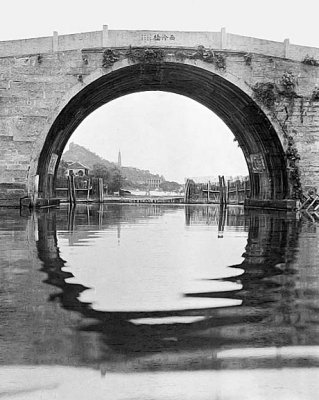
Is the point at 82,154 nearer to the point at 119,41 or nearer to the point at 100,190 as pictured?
the point at 100,190

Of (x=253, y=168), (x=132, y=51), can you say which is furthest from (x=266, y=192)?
(x=132, y=51)

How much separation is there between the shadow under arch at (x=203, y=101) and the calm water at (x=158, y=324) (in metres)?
13.3

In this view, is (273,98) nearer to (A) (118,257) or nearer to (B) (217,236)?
(B) (217,236)

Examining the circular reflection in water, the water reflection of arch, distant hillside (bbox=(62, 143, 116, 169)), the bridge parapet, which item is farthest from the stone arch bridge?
distant hillside (bbox=(62, 143, 116, 169))

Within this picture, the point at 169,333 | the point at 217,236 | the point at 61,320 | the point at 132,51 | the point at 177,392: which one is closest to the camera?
the point at 177,392

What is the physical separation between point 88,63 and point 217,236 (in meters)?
10.7

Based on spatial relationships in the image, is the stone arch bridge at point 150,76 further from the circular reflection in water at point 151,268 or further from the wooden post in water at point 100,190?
the wooden post in water at point 100,190

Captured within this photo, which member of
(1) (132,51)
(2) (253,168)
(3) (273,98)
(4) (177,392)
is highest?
(1) (132,51)

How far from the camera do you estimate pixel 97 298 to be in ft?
15.2

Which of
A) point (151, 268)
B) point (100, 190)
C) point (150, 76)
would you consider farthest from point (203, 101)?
point (151, 268)

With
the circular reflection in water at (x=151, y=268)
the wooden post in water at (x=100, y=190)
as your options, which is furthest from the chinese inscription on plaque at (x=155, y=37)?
the wooden post in water at (x=100, y=190)

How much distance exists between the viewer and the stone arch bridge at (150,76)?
766 inches

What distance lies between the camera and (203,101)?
80.9 ft

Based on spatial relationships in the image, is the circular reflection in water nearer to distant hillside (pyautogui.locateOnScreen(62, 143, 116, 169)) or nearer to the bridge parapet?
the bridge parapet
